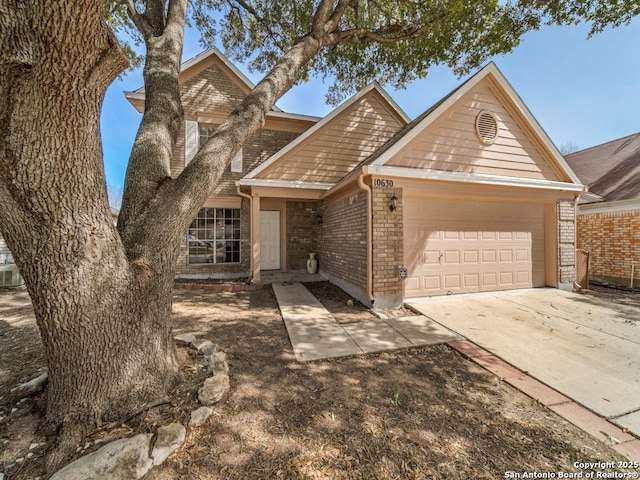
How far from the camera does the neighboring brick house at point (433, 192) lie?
5488 mm

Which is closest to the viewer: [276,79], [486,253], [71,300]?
[71,300]

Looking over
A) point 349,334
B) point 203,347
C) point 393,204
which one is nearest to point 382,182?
point 393,204

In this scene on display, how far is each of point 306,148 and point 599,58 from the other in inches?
362

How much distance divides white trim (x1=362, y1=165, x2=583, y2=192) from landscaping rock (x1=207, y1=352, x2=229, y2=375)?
404cm

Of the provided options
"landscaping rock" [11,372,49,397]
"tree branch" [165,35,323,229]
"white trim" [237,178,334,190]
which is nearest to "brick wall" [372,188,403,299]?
"white trim" [237,178,334,190]

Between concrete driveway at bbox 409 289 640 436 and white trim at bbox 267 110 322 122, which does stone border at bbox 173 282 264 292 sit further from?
white trim at bbox 267 110 322 122

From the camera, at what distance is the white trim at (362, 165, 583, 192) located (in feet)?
17.4

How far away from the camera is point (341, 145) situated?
781 centimetres

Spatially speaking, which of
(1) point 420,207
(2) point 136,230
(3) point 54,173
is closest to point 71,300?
(2) point 136,230

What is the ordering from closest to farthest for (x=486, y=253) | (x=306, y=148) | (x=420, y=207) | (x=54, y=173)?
(x=54, y=173)
(x=420, y=207)
(x=486, y=253)
(x=306, y=148)

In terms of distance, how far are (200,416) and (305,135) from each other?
6.91 m

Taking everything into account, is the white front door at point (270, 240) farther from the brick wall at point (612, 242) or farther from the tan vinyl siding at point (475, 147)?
the brick wall at point (612, 242)

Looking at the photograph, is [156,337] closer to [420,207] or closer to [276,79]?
[276,79]

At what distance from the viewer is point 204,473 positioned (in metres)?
1.70
